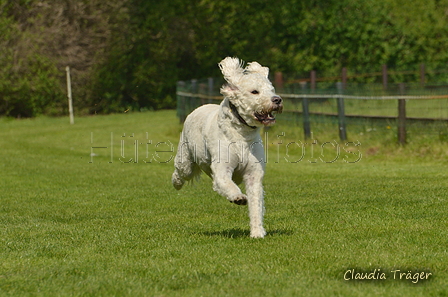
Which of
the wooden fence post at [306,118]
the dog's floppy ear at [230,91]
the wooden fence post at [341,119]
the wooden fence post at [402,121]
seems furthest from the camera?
the wooden fence post at [306,118]

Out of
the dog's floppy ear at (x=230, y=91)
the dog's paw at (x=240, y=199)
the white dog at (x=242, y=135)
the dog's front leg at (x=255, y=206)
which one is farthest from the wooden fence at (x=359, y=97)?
the dog's paw at (x=240, y=199)

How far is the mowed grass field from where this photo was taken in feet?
18.4

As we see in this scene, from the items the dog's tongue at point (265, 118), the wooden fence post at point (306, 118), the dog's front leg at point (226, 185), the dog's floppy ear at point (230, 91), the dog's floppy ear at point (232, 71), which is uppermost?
the dog's floppy ear at point (232, 71)

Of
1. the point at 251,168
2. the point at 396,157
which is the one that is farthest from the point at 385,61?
the point at 251,168

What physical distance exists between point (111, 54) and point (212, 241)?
27.6 meters

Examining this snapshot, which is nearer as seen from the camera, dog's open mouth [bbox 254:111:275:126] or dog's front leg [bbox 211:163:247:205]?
A: dog's front leg [bbox 211:163:247:205]

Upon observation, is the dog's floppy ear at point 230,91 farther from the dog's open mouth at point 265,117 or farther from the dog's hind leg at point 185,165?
the dog's hind leg at point 185,165

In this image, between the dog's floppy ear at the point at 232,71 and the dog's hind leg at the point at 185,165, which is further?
the dog's hind leg at the point at 185,165

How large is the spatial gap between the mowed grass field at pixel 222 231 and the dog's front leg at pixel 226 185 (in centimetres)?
44

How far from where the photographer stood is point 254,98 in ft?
24.4

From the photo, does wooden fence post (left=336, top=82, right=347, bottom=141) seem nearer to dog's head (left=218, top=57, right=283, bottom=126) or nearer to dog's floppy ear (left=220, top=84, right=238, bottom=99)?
dog's head (left=218, top=57, right=283, bottom=126)

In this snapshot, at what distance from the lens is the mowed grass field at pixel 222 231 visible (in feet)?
18.4

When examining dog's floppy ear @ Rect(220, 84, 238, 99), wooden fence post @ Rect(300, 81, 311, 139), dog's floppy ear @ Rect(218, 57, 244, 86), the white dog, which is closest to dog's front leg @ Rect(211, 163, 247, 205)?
the white dog

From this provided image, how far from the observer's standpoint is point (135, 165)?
17.2 meters
